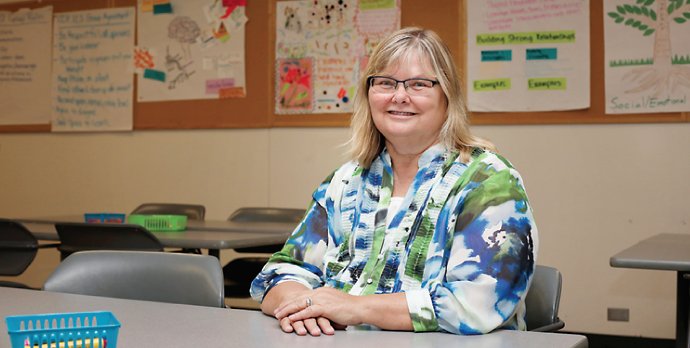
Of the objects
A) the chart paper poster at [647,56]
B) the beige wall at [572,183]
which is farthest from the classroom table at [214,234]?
the chart paper poster at [647,56]

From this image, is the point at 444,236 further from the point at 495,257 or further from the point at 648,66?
the point at 648,66

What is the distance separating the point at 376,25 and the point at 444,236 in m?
2.97

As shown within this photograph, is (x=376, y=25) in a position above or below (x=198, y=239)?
above

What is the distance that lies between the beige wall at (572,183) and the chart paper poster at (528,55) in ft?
0.60

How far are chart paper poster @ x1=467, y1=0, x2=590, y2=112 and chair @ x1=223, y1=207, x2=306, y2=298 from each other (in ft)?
4.44

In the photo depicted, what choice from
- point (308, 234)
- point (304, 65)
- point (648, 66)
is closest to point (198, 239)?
point (308, 234)

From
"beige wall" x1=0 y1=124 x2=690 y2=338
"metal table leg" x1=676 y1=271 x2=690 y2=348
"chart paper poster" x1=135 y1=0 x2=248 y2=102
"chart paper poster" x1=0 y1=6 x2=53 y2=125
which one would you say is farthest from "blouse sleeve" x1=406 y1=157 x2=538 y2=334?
"chart paper poster" x1=0 y1=6 x2=53 y2=125

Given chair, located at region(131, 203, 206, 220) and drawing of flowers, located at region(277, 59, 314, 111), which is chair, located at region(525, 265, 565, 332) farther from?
drawing of flowers, located at region(277, 59, 314, 111)

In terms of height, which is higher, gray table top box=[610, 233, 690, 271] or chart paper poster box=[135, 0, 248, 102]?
chart paper poster box=[135, 0, 248, 102]

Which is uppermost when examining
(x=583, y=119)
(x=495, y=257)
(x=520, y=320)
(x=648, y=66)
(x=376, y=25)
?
(x=376, y=25)

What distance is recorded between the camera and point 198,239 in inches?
101

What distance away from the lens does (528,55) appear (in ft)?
12.1

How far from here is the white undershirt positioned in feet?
4.62

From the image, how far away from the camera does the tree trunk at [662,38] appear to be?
11.2 ft
